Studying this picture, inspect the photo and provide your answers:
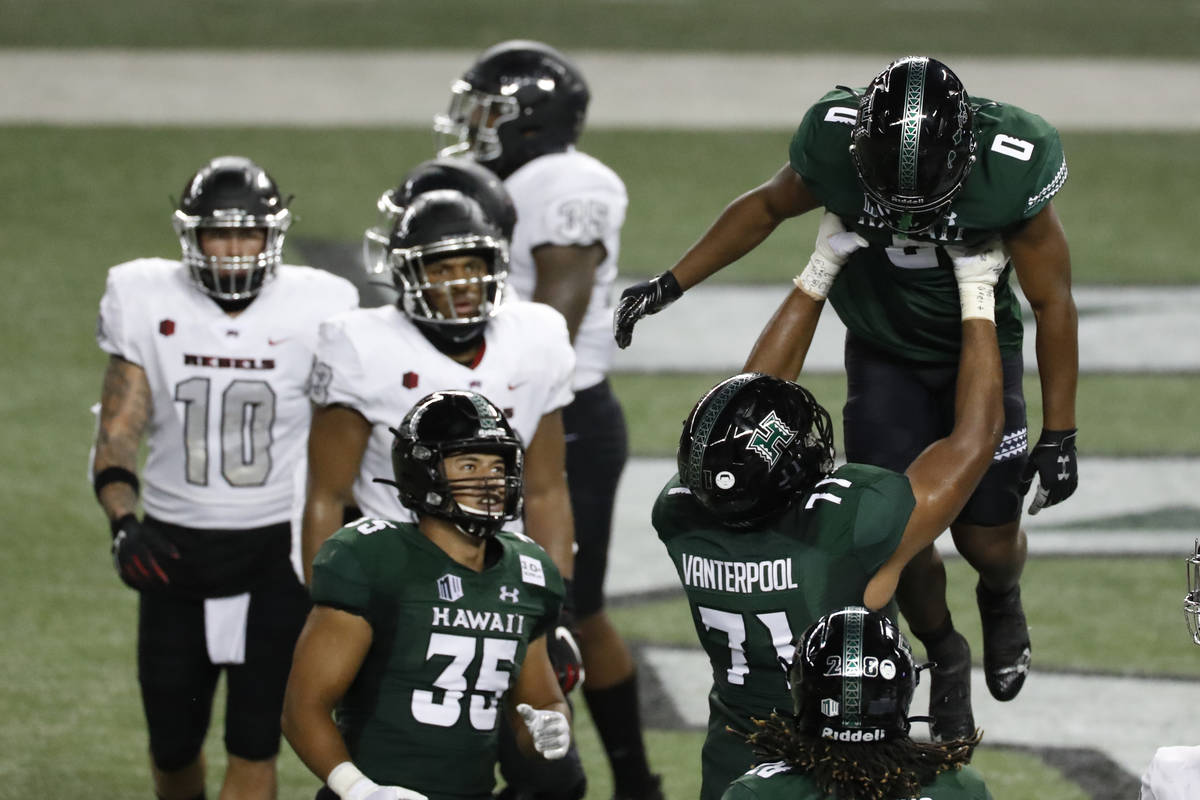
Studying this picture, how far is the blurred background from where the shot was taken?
6.18m

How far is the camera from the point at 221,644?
4898mm

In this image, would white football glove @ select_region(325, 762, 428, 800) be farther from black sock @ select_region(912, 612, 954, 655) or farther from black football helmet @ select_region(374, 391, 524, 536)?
black sock @ select_region(912, 612, 954, 655)

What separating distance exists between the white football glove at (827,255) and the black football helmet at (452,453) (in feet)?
2.72

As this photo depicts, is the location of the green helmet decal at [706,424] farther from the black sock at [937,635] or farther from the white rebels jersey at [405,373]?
the black sock at [937,635]

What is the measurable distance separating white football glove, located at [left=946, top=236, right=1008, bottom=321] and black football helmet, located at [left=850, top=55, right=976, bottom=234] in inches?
6.7

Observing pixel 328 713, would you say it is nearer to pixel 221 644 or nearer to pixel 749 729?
pixel 749 729

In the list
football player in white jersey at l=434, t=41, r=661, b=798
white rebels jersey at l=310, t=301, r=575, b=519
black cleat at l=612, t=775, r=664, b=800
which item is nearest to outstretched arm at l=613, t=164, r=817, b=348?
white rebels jersey at l=310, t=301, r=575, b=519

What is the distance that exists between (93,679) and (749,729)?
3327 mm

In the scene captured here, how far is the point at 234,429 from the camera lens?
4.92 meters

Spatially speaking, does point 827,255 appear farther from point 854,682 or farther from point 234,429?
point 234,429

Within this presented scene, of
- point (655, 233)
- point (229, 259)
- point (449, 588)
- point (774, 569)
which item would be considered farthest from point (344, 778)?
point (655, 233)

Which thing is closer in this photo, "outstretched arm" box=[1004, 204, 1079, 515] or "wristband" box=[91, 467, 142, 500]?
"outstretched arm" box=[1004, 204, 1079, 515]

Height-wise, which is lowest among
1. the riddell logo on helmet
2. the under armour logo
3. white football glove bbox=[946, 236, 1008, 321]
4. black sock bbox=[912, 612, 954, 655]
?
black sock bbox=[912, 612, 954, 655]

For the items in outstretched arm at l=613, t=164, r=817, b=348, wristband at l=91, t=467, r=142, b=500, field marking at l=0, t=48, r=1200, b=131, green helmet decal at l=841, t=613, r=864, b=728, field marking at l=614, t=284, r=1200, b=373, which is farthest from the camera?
field marking at l=0, t=48, r=1200, b=131
